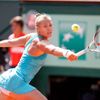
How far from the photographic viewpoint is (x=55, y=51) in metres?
4.77

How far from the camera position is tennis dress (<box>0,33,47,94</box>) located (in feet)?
17.3

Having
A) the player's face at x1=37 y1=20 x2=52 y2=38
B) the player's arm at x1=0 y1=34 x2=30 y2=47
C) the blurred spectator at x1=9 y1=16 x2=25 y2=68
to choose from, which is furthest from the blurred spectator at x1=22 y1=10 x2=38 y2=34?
the player's face at x1=37 y1=20 x2=52 y2=38

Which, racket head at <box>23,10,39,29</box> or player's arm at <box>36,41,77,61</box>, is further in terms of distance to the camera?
racket head at <box>23,10,39,29</box>

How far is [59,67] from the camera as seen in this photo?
9.12m

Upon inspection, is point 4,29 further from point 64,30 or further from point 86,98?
point 86,98

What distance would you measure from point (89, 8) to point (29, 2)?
3.35 ft

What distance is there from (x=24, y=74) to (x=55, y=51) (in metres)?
0.67

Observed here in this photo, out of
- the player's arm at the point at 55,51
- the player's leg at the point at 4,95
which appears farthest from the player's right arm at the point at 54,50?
the player's leg at the point at 4,95

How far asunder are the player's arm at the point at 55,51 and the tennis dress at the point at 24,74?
256 millimetres

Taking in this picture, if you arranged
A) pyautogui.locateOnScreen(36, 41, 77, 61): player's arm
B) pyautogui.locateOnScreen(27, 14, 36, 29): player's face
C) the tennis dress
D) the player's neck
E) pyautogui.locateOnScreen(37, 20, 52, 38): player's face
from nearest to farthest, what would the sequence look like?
pyautogui.locateOnScreen(36, 41, 77, 61): player's arm < pyautogui.locateOnScreen(37, 20, 52, 38): player's face < the tennis dress < the player's neck < pyautogui.locateOnScreen(27, 14, 36, 29): player's face

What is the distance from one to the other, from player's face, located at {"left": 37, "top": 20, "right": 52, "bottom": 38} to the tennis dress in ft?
0.36

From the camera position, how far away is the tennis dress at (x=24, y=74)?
5258 mm

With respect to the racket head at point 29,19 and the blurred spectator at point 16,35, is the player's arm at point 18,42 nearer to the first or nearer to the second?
the blurred spectator at point 16,35

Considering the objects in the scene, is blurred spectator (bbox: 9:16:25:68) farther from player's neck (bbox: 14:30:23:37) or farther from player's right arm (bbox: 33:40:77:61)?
player's right arm (bbox: 33:40:77:61)
